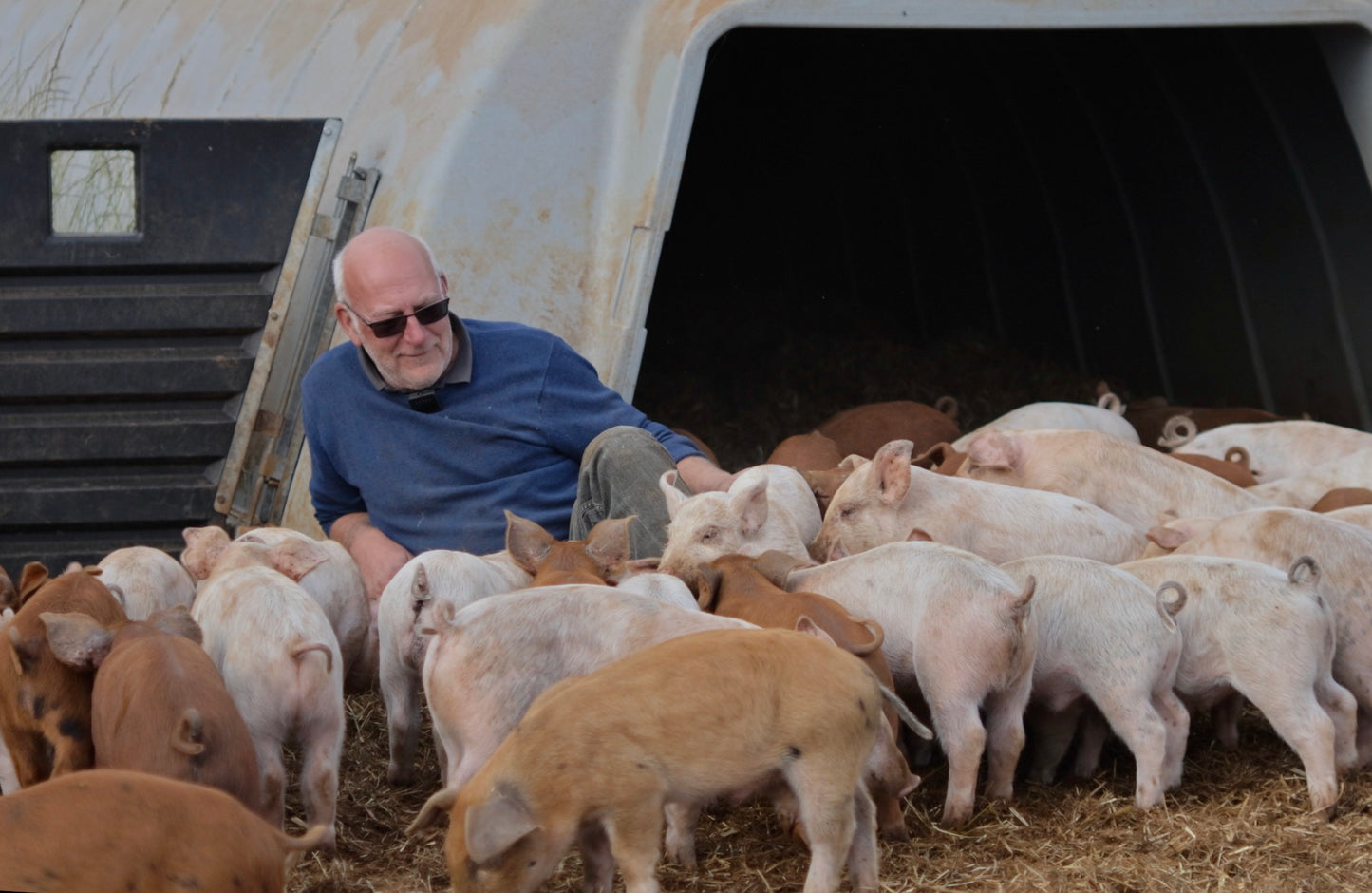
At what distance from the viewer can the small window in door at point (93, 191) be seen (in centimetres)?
686

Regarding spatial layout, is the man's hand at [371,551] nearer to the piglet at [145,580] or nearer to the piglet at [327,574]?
the piglet at [327,574]

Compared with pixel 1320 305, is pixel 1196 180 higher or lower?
higher

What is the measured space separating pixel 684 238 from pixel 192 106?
3.83 metres

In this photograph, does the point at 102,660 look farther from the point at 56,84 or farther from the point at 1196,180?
the point at 1196,180

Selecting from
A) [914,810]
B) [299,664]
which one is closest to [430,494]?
[299,664]

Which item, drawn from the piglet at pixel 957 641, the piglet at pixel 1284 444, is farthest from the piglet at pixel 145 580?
Answer: the piglet at pixel 1284 444

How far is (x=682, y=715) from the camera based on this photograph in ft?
9.11

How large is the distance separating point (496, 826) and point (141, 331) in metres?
3.66

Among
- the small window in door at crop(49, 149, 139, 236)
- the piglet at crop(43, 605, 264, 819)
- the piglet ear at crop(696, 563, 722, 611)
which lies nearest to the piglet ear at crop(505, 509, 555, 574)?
the piglet ear at crop(696, 563, 722, 611)

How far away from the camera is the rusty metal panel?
5598 mm

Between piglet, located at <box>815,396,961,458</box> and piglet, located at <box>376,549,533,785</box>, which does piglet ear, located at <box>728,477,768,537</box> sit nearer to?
piglet, located at <box>376,549,533,785</box>

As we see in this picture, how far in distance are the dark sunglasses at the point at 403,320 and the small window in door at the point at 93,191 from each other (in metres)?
2.50

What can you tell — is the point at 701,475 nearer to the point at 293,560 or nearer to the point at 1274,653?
the point at 293,560

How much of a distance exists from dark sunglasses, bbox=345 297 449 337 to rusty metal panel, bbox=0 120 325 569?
114cm
